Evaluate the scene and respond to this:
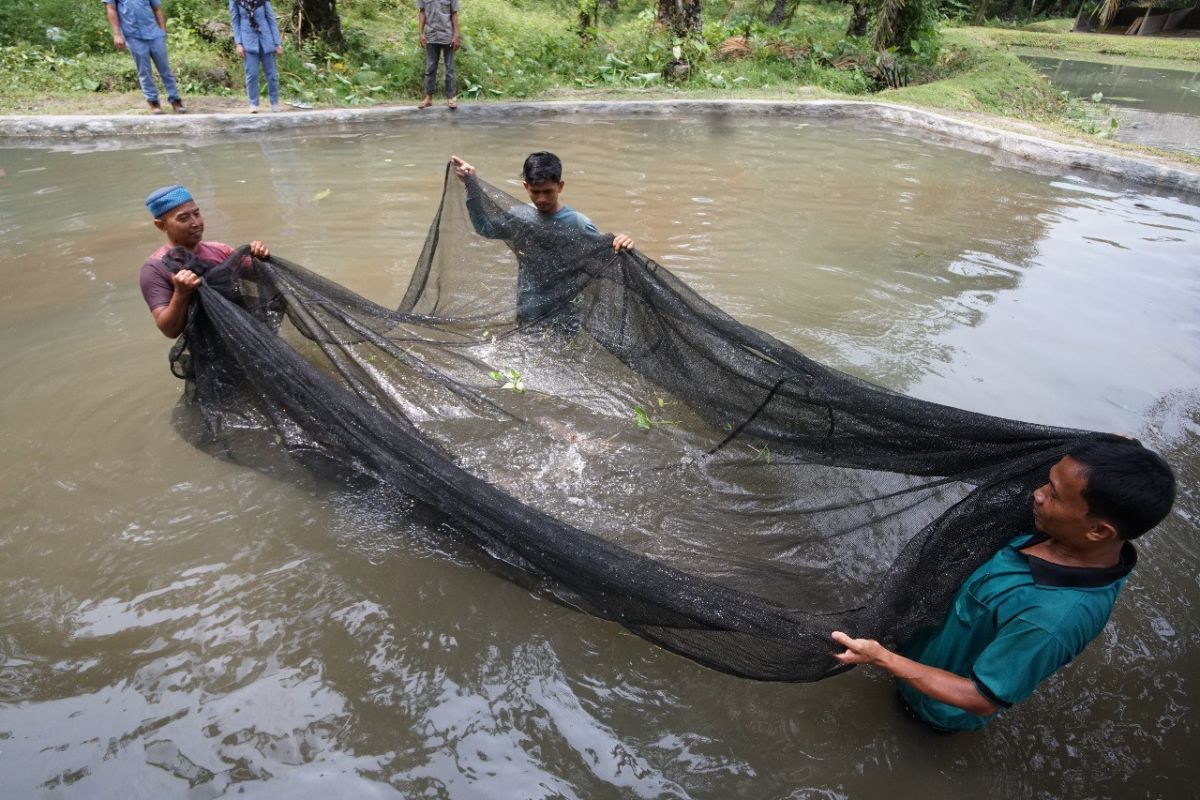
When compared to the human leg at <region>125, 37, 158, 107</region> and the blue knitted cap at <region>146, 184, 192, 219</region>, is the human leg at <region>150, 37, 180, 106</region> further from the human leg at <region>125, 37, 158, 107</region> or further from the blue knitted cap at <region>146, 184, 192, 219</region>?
the blue knitted cap at <region>146, 184, 192, 219</region>

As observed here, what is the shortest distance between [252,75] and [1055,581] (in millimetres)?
10277

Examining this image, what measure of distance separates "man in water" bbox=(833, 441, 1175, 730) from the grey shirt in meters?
10.2

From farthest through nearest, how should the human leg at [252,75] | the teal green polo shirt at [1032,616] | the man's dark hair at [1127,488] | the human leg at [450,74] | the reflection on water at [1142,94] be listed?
the reflection on water at [1142,94]
the human leg at [450,74]
the human leg at [252,75]
the teal green polo shirt at [1032,616]
the man's dark hair at [1127,488]

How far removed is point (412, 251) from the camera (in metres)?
5.77

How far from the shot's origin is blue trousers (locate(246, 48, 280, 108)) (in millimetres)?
8903

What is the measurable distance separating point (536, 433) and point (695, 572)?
1063 mm

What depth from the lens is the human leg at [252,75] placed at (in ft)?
29.1

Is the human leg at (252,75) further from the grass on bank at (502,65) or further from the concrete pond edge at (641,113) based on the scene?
the grass on bank at (502,65)

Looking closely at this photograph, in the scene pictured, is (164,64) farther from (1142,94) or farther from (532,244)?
(1142,94)

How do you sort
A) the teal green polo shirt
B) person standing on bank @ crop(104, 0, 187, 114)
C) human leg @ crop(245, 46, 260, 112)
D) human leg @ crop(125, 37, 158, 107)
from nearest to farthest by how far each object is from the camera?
1. the teal green polo shirt
2. person standing on bank @ crop(104, 0, 187, 114)
3. human leg @ crop(125, 37, 158, 107)
4. human leg @ crop(245, 46, 260, 112)

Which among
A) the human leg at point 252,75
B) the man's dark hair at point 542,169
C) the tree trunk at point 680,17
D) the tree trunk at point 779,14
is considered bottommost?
the man's dark hair at point 542,169

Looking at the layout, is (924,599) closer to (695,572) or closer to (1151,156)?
(695,572)

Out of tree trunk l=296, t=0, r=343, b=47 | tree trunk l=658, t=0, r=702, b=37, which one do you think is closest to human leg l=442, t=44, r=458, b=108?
tree trunk l=296, t=0, r=343, b=47

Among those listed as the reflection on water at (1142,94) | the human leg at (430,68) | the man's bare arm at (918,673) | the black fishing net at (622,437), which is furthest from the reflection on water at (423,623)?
the reflection on water at (1142,94)
